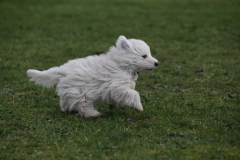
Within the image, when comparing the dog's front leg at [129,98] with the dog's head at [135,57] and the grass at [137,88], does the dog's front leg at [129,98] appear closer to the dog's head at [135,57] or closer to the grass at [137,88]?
the grass at [137,88]

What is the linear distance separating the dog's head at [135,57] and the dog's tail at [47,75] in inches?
47.1

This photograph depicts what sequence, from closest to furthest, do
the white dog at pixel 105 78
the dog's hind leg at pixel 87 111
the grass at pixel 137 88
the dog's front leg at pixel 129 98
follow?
1. the grass at pixel 137 88
2. the dog's front leg at pixel 129 98
3. the white dog at pixel 105 78
4. the dog's hind leg at pixel 87 111

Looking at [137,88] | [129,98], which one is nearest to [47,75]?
[129,98]

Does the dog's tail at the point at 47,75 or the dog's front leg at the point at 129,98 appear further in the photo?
the dog's tail at the point at 47,75

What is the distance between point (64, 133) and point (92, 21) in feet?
42.6

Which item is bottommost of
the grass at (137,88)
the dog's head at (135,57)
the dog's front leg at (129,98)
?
the grass at (137,88)

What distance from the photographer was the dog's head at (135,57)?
25.3 feet

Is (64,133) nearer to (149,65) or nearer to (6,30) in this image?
(149,65)

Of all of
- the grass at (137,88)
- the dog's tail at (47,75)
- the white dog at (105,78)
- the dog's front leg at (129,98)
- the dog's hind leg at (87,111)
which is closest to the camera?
the grass at (137,88)

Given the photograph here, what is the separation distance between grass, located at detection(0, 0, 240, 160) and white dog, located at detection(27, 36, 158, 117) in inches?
12.4

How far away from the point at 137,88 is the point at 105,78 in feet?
8.90

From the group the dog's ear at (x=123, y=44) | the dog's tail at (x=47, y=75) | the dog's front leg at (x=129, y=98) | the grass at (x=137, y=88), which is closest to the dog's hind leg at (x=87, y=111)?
the grass at (x=137, y=88)

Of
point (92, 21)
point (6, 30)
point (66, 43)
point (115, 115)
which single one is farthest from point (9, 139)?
point (92, 21)

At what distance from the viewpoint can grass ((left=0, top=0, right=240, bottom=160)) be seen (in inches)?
250
